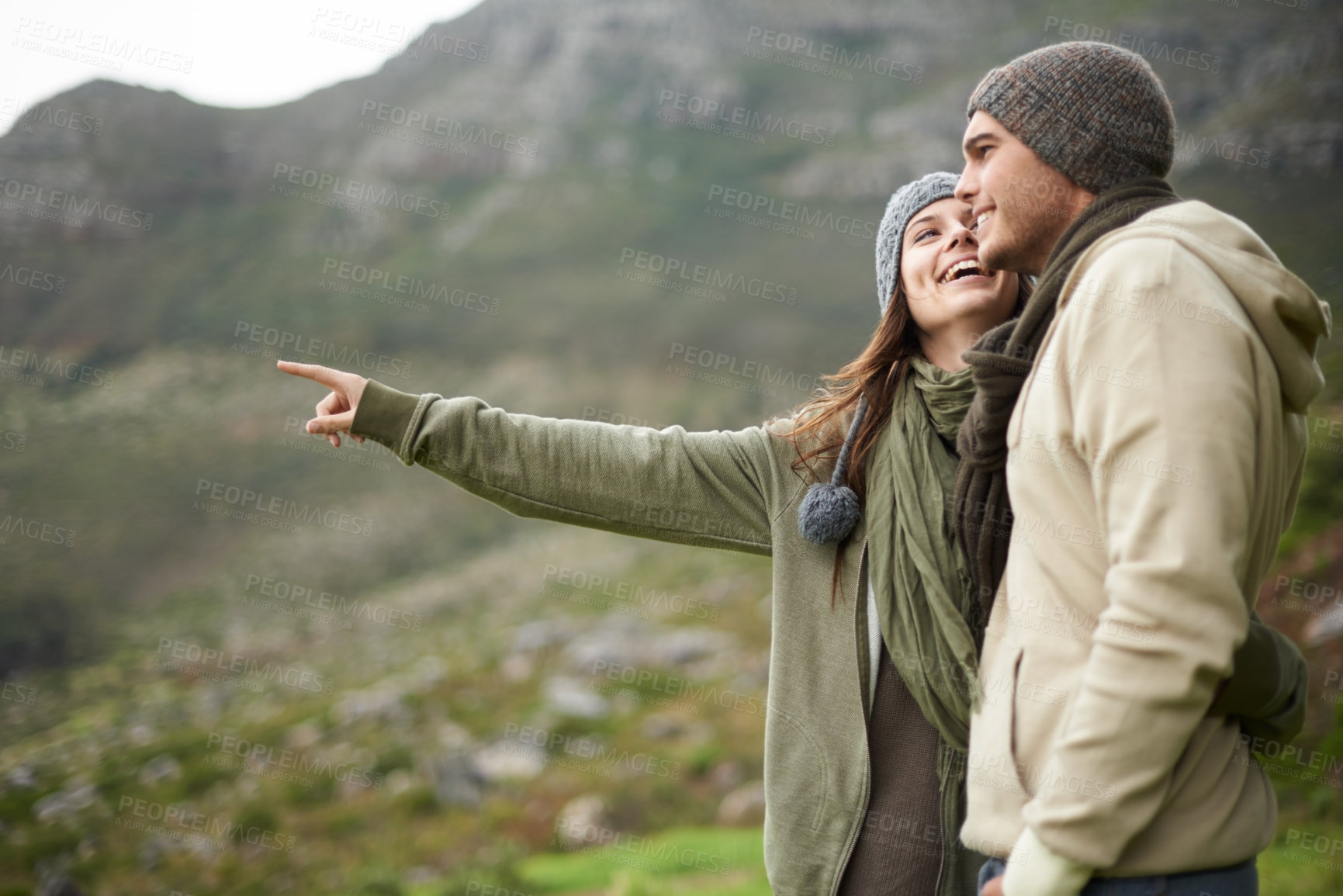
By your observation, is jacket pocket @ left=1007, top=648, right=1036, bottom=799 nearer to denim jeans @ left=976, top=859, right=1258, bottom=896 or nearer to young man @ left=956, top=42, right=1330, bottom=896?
young man @ left=956, top=42, right=1330, bottom=896

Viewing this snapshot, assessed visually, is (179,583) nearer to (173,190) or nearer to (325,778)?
(325,778)

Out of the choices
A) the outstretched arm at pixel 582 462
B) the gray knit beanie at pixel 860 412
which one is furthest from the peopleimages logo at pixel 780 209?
the outstretched arm at pixel 582 462

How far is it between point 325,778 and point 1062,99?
9825 millimetres

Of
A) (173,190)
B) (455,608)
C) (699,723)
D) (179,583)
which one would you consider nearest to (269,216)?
(173,190)

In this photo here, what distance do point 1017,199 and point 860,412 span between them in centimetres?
65

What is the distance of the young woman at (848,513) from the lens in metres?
1.89

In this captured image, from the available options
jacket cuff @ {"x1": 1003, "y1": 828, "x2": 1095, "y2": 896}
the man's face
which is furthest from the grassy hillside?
the man's face

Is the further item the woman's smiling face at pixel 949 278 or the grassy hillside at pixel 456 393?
the grassy hillside at pixel 456 393

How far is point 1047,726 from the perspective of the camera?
1409 millimetres

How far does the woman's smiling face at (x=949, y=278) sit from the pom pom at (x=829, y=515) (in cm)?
49

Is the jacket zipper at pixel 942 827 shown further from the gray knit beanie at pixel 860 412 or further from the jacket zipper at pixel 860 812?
the gray knit beanie at pixel 860 412

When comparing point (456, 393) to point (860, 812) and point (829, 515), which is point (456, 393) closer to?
point (829, 515)

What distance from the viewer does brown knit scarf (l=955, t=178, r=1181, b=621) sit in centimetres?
152

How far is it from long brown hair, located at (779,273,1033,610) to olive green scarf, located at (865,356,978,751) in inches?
1.9
